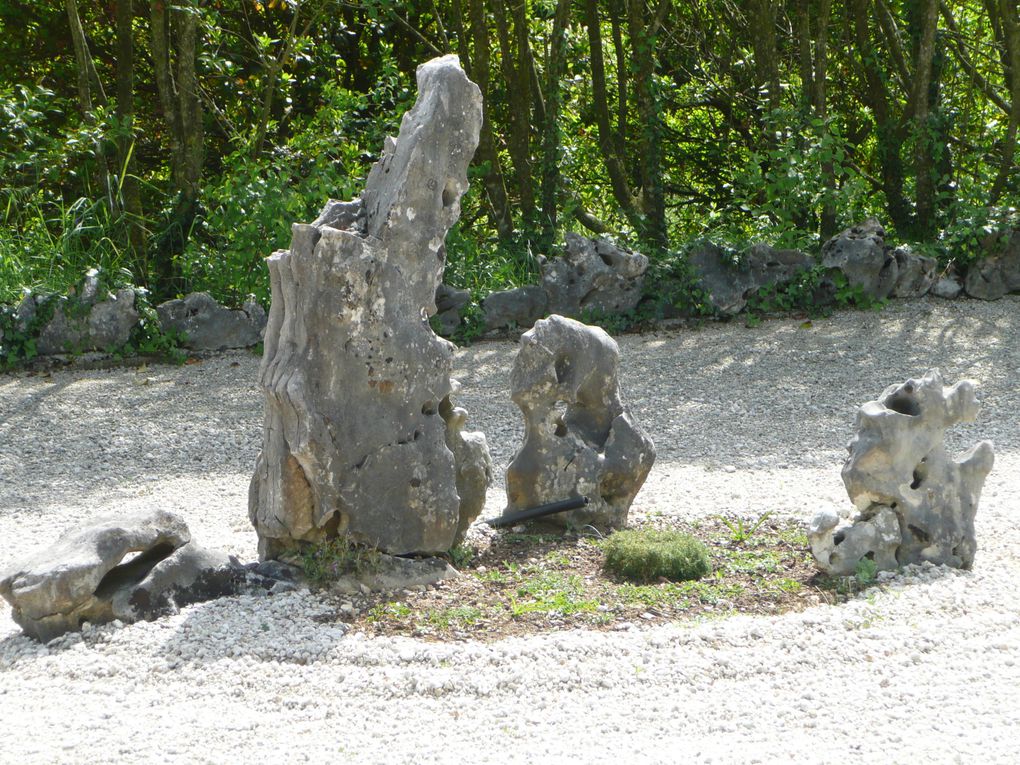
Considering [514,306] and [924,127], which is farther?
[924,127]

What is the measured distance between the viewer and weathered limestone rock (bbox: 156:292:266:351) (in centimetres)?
998

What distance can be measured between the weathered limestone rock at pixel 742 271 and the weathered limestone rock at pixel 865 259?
25cm

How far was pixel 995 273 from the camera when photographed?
10680 millimetres

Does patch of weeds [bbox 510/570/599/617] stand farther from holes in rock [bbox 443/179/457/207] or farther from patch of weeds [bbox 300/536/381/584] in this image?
holes in rock [bbox 443/179/457/207]

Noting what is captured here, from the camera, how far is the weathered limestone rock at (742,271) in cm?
1048

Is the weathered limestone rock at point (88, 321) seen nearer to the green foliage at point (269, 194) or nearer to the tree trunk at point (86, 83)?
the green foliage at point (269, 194)

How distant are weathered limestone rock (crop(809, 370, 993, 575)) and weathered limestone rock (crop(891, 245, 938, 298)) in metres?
5.66

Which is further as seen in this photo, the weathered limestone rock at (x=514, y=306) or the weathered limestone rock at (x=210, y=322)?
the weathered limestone rock at (x=514, y=306)

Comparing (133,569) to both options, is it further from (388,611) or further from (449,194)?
(449,194)

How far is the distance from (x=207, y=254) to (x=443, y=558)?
20.1 feet

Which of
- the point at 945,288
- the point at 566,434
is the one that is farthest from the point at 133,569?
the point at 945,288

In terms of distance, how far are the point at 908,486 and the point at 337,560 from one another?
2.41m

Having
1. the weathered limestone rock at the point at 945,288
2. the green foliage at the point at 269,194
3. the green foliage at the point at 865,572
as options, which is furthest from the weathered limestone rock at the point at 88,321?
the weathered limestone rock at the point at 945,288

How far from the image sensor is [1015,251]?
10.7 meters
